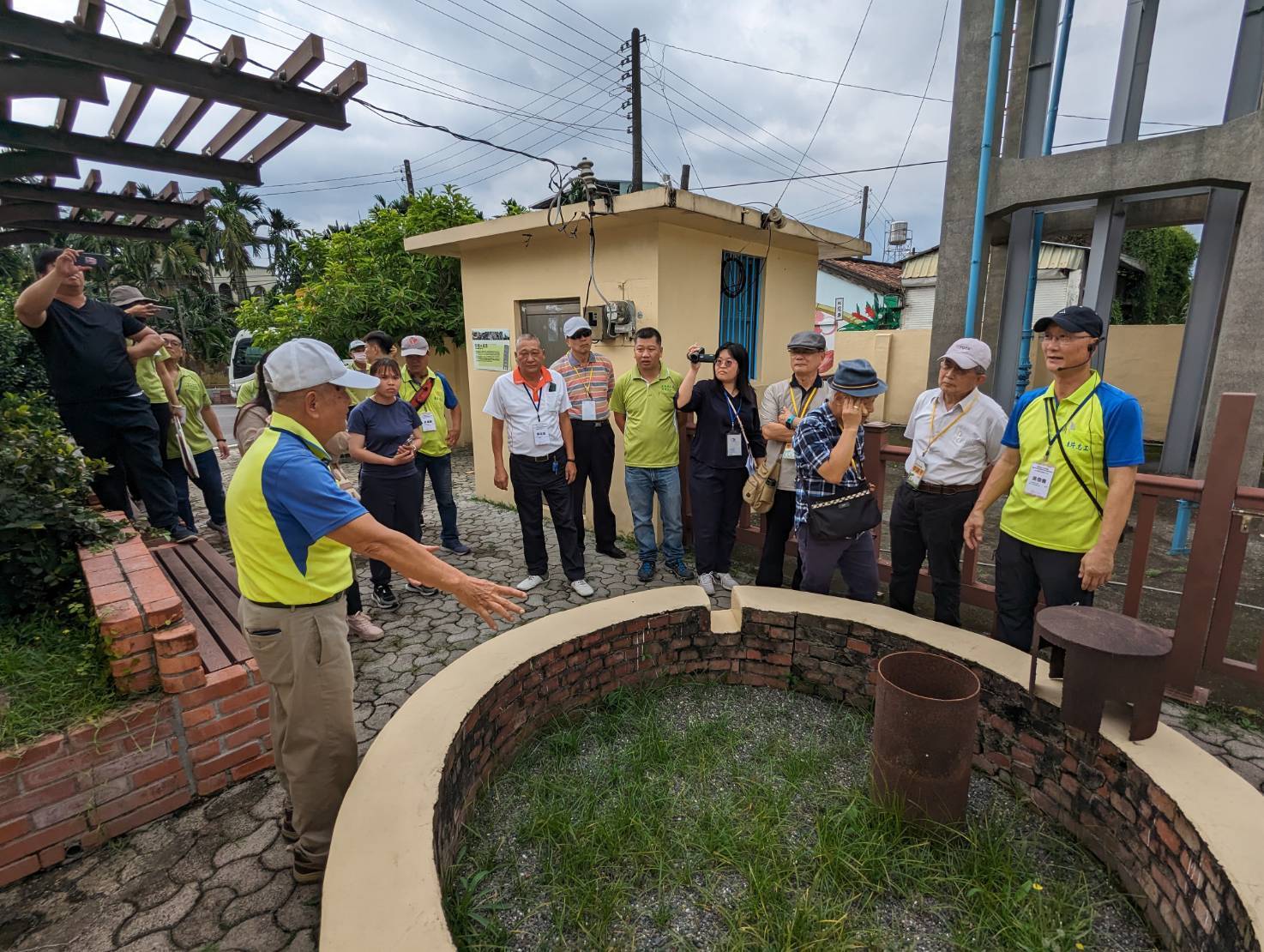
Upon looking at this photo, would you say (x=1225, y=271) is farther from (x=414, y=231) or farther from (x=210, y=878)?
(x=414, y=231)

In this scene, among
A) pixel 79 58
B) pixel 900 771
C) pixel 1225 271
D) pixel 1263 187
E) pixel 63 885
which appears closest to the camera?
pixel 63 885

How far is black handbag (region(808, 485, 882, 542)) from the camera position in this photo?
10.6 ft

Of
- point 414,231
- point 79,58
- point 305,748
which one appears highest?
point 414,231

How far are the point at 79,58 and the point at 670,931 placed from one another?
4159 millimetres

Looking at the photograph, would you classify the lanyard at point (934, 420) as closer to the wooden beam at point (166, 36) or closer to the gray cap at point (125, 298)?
the wooden beam at point (166, 36)

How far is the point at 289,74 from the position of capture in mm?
2979

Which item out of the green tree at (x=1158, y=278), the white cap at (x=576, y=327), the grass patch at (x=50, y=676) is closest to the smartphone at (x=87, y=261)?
the grass patch at (x=50, y=676)

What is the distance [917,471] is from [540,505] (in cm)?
266

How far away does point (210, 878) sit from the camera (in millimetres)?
2213

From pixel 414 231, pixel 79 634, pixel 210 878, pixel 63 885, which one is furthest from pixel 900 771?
pixel 414 231

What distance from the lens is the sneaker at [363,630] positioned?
3.97m

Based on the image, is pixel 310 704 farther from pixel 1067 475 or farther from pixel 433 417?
pixel 433 417

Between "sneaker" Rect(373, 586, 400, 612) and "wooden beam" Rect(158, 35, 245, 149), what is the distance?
304 centimetres

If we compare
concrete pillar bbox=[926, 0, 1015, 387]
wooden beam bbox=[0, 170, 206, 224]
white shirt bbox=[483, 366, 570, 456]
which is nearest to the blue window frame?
white shirt bbox=[483, 366, 570, 456]
